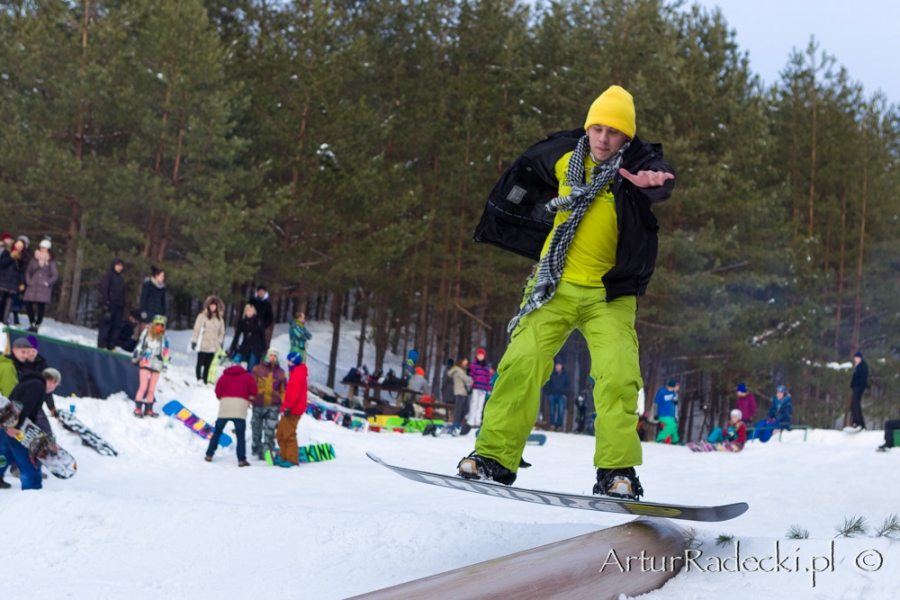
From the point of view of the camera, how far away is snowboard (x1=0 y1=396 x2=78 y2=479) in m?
7.45

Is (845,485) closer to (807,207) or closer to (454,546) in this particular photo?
(454,546)

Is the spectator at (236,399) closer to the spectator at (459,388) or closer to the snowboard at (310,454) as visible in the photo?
the snowboard at (310,454)

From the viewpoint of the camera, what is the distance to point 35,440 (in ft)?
25.5

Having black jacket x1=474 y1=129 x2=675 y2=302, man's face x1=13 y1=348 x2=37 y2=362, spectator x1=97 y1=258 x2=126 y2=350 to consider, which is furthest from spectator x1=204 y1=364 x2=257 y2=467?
black jacket x1=474 y1=129 x2=675 y2=302

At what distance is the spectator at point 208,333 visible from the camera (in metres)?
15.5

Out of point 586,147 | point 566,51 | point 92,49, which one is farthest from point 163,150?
point 586,147

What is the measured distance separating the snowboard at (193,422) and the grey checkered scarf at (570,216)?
8.93 m

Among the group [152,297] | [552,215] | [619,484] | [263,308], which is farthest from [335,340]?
[619,484]

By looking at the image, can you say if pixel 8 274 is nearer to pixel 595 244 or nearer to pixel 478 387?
pixel 478 387

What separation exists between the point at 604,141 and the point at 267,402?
8.31 metres

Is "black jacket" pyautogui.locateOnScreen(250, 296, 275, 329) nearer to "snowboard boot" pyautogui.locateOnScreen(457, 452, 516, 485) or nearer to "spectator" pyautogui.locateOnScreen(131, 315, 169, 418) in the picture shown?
"spectator" pyautogui.locateOnScreen(131, 315, 169, 418)

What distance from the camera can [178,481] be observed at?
951cm

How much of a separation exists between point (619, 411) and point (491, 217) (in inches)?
47.0

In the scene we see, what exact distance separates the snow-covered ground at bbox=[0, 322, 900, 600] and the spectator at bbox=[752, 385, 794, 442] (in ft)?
17.4
